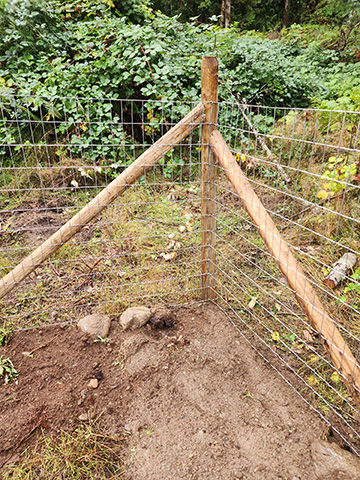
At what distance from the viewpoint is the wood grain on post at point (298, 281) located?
1.72m

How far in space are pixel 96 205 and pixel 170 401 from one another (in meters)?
1.46

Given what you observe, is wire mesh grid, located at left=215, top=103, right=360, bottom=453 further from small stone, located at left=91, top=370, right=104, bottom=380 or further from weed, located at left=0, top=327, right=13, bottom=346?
weed, located at left=0, top=327, right=13, bottom=346

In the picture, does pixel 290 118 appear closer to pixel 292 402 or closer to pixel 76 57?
pixel 76 57

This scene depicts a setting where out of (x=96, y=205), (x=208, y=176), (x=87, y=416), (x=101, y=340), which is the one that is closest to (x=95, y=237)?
(x=96, y=205)

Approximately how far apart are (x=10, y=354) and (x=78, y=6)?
5.29 metres

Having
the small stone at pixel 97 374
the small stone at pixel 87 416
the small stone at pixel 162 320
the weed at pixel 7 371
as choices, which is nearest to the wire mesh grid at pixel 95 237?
the small stone at pixel 162 320

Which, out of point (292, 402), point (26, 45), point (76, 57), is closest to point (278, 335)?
point (292, 402)

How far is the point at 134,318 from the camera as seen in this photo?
2.69m

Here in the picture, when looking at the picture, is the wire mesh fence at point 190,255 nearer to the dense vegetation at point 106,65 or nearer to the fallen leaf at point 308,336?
the fallen leaf at point 308,336

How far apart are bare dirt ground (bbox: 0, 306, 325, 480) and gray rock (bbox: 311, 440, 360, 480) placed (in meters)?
0.04

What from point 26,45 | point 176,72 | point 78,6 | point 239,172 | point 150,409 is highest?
point 78,6

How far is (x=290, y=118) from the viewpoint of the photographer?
4602 millimetres

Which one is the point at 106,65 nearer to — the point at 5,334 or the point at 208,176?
the point at 208,176

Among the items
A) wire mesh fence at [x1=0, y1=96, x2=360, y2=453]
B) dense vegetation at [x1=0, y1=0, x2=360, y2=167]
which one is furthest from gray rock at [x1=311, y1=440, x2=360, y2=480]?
dense vegetation at [x1=0, y1=0, x2=360, y2=167]
